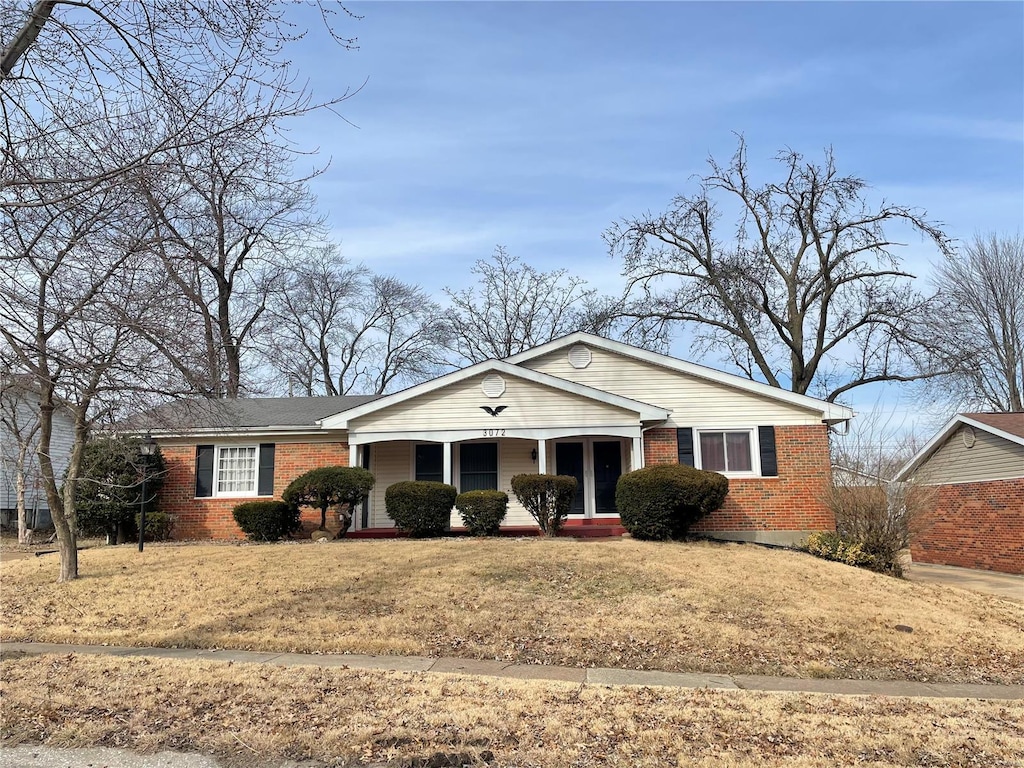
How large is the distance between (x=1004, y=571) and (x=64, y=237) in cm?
2183

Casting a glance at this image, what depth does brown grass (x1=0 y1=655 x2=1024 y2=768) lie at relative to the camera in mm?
5016

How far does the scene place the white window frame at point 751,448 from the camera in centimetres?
1719

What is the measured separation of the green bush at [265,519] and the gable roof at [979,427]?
14457 millimetres

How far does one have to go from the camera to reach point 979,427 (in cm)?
2028

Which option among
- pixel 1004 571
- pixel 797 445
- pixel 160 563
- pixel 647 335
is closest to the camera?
pixel 160 563

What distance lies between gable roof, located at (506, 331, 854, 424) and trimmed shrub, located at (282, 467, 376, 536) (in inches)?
190

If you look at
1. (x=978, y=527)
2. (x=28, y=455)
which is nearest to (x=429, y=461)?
(x=28, y=455)

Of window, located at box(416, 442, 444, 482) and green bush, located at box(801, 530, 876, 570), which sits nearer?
green bush, located at box(801, 530, 876, 570)

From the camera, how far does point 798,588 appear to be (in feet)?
35.7

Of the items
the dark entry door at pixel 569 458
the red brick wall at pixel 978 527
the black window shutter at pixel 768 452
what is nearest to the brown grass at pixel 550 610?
the black window shutter at pixel 768 452

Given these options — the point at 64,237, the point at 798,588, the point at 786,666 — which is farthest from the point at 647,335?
the point at 64,237

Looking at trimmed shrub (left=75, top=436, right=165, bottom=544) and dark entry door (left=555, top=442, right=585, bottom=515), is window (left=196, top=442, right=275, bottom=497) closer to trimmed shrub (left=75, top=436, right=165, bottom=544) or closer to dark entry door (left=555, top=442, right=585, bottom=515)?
trimmed shrub (left=75, top=436, right=165, bottom=544)

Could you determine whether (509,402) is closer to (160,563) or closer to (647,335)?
(160,563)

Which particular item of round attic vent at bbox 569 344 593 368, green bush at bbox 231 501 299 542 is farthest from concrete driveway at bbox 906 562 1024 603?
green bush at bbox 231 501 299 542
